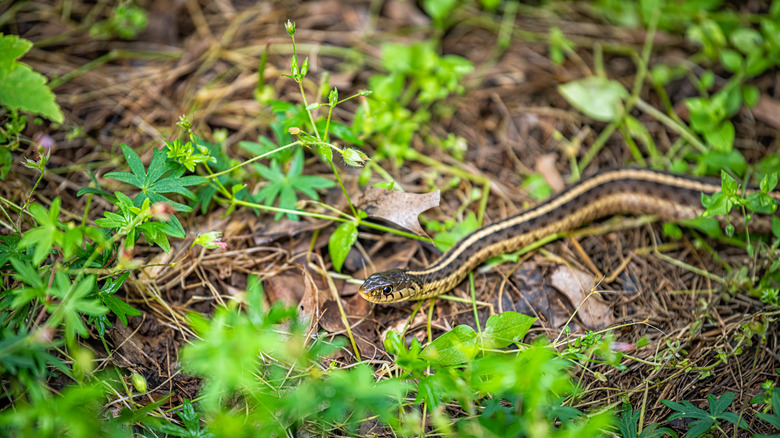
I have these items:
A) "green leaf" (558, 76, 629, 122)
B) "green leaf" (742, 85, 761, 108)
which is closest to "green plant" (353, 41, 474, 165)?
"green leaf" (558, 76, 629, 122)

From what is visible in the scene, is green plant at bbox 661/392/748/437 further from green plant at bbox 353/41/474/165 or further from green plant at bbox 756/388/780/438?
green plant at bbox 353/41/474/165

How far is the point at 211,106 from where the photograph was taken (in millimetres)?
4859

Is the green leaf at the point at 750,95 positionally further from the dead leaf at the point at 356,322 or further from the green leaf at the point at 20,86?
the green leaf at the point at 20,86

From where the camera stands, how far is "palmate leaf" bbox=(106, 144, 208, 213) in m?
3.41

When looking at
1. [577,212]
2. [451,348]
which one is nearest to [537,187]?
[577,212]

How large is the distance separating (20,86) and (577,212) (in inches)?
172

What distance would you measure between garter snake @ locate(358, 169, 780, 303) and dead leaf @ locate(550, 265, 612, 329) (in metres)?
0.40

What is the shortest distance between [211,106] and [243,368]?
3126 millimetres

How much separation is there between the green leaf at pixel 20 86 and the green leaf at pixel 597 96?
15.1 ft

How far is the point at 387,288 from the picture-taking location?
367cm

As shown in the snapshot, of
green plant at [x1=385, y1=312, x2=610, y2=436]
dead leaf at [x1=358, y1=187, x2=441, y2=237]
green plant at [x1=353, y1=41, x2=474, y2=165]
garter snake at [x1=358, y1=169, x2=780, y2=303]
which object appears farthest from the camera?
green plant at [x1=353, y1=41, x2=474, y2=165]

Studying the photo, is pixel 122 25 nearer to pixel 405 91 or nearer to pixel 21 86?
pixel 21 86

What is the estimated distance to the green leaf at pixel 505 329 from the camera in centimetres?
347

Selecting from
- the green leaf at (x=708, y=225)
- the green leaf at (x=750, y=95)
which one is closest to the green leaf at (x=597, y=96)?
the green leaf at (x=750, y=95)
